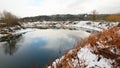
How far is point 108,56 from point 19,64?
398 inches

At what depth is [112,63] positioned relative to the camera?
20.3ft

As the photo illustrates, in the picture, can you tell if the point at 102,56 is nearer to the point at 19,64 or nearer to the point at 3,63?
the point at 19,64

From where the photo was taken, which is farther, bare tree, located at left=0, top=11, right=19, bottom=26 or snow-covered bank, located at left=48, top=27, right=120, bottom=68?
bare tree, located at left=0, top=11, right=19, bottom=26

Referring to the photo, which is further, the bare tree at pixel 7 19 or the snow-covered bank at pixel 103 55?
the bare tree at pixel 7 19

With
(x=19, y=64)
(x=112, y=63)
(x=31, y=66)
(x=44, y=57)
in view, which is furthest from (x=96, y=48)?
(x=44, y=57)

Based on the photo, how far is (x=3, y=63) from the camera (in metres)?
15.7

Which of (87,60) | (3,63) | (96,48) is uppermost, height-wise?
(96,48)

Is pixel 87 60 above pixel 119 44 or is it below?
below

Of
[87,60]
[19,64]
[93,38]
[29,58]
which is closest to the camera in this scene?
[87,60]

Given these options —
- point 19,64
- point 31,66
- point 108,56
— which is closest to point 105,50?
point 108,56

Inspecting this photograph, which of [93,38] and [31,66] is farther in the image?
[31,66]

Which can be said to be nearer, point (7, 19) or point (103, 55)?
point (103, 55)

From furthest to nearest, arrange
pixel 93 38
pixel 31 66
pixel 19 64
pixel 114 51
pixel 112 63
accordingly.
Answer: pixel 19 64 < pixel 31 66 < pixel 93 38 < pixel 114 51 < pixel 112 63

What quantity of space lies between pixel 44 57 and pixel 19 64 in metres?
2.92
